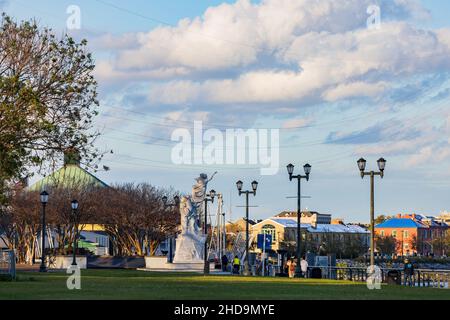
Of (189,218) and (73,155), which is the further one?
(189,218)

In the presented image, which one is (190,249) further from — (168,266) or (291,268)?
(291,268)

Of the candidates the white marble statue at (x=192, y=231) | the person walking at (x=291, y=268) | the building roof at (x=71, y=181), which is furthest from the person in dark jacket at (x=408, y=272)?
the building roof at (x=71, y=181)

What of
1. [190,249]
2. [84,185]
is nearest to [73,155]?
[190,249]

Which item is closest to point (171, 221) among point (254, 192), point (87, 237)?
point (254, 192)

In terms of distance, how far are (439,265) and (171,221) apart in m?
100

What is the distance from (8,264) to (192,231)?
100 ft

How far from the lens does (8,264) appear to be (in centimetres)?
4362

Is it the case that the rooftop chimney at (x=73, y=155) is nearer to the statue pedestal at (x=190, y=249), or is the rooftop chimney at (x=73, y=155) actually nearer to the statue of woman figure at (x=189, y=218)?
the statue pedestal at (x=190, y=249)

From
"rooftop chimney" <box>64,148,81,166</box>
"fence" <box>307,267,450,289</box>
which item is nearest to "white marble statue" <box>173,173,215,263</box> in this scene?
"fence" <box>307,267,450,289</box>

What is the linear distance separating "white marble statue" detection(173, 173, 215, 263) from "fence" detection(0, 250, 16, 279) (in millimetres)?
29143

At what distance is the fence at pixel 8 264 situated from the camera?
141 feet

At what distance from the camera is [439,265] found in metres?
186
